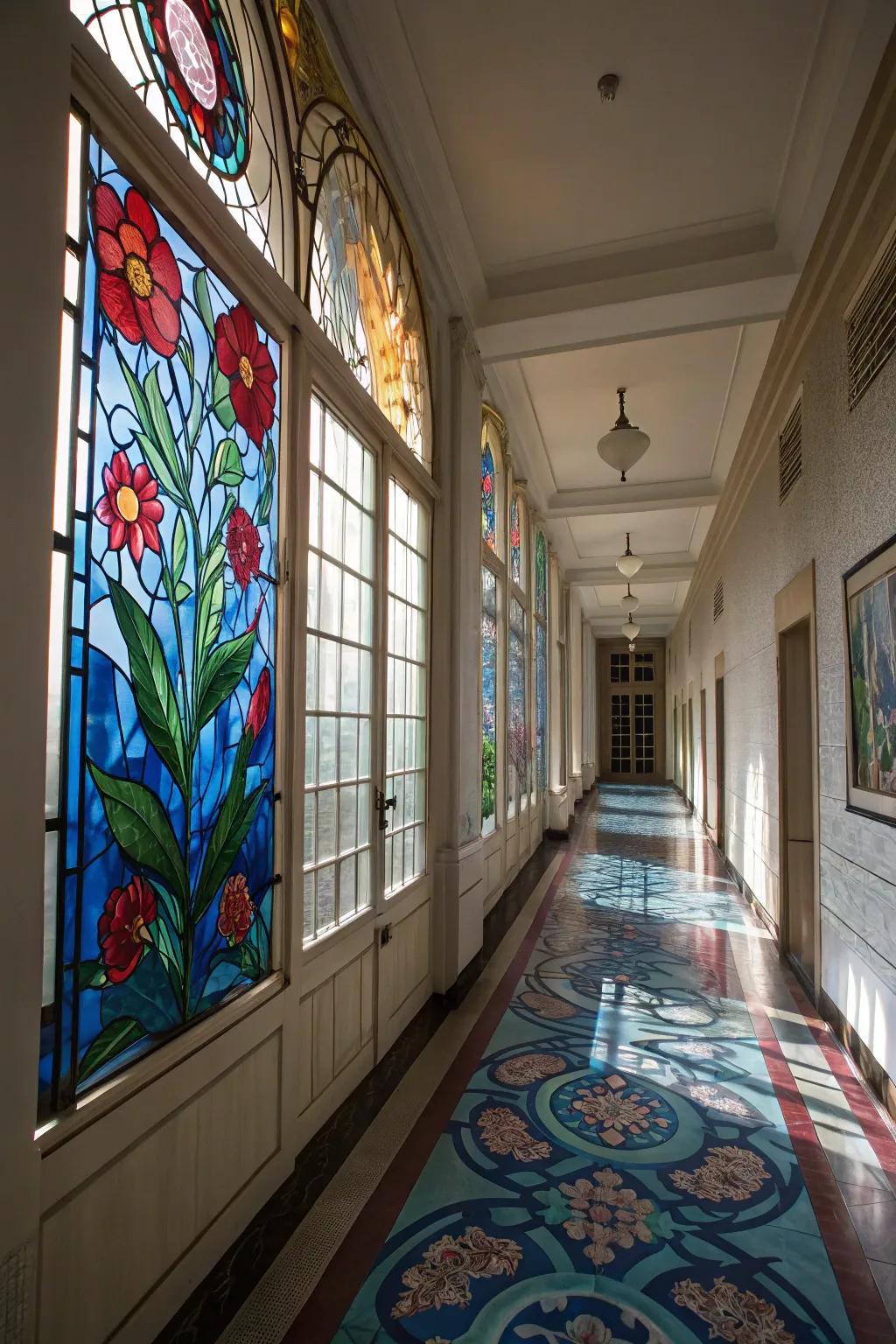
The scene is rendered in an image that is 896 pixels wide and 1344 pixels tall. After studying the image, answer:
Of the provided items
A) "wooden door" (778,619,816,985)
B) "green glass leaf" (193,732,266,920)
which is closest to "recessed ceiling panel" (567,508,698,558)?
"wooden door" (778,619,816,985)

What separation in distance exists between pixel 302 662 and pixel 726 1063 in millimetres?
2553

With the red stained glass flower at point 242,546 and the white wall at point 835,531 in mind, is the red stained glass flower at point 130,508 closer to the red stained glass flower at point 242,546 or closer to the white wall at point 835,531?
the red stained glass flower at point 242,546

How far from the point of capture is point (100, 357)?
1.49 metres

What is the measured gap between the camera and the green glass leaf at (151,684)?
155cm

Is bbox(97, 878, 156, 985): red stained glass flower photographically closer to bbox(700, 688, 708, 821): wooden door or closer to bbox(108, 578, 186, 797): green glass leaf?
bbox(108, 578, 186, 797): green glass leaf

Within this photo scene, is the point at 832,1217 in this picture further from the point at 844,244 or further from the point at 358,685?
the point at 844,244

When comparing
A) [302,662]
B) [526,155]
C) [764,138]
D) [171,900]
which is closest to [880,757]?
[302,662]

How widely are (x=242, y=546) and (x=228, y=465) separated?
0.22 meters

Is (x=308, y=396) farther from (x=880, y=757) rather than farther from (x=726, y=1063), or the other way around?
(x=726, y=1063)

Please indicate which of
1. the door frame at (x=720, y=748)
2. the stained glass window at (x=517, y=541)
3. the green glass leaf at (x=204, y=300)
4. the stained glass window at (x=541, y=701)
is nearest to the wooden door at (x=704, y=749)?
the door frame at (x=720, y=748)

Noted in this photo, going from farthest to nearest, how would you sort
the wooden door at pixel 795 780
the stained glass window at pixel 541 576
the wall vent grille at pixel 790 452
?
the stained glass window at pixel 541 576 < the wooden door at pixel 795 780 < the wall vent grille at pixel 790 452

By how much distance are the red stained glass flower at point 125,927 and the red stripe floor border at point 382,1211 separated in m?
0.97

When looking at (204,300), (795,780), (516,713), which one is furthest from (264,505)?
(516,713)

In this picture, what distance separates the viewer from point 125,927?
5.06 feet
